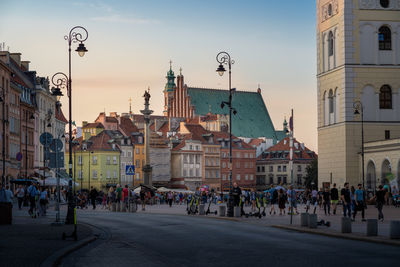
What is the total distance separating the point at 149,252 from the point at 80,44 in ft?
56.1

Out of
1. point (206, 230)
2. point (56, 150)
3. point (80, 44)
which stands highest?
point (80, 44)

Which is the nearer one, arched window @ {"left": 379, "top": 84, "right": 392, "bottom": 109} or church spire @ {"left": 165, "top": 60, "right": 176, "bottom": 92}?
arched window @ {"left": 379, "top": 84, "right": 392, "bottom": 109}

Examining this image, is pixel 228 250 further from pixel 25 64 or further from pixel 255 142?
pixel 255 142

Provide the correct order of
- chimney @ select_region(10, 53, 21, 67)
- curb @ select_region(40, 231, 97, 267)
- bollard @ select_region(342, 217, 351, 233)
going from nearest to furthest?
curb @ select_region(40, 231, 97, 267)
bollard @ select_region(342, 217, 351, 233)
chimney @ select_region(10, 53, 21, 67)

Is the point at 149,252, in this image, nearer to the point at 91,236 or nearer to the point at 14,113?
the point at 91,236

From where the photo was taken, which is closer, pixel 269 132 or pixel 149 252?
pixel 149 252

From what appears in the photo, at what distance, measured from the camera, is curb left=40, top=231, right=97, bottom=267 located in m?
15.9

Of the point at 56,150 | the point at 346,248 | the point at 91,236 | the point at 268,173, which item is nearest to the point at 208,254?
the point at 346,248

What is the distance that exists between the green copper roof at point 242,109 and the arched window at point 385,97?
117019 mm

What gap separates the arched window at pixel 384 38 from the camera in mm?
64688

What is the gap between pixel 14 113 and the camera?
3083 inches

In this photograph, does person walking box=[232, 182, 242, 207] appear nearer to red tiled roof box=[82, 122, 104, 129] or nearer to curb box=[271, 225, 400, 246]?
curb box=[271, 225, 400, 246]

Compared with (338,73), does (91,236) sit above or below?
below

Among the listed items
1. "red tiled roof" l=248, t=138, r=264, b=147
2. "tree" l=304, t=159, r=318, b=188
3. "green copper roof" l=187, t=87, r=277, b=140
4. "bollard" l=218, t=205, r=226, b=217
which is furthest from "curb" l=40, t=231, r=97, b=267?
"green copper roof" l=187, t=87, r=277, b=140
